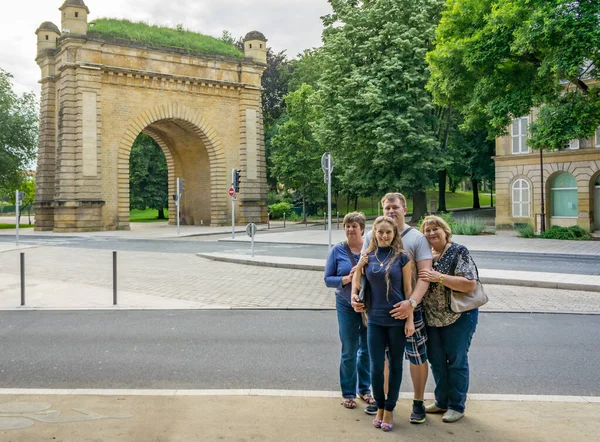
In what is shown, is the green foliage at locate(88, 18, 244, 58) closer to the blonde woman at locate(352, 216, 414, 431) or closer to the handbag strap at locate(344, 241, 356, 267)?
the handbag strap at locate(344, 241, 356, 267)

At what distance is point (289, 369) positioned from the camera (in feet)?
20.4

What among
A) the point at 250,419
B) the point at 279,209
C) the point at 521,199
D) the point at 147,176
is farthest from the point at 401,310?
the point at 147,176

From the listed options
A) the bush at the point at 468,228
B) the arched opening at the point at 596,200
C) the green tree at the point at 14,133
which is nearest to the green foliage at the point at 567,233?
the bush at the point at 468,228

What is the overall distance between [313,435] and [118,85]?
3854cm

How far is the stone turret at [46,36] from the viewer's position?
41.1 metres

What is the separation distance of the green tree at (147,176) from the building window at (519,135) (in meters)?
38.9

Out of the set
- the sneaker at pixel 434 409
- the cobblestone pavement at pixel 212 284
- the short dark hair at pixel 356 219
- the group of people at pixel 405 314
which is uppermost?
the short dark hair at pixel 356 219

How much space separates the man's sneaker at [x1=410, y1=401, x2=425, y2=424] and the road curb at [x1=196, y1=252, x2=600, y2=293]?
8.43m

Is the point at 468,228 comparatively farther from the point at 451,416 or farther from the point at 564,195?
the point at 451,416

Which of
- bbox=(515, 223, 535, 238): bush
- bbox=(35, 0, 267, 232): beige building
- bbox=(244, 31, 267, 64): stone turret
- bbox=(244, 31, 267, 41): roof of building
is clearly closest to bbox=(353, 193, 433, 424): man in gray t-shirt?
bbox=(515, 223, 535, 238): bush

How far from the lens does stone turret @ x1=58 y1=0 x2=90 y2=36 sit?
123ft

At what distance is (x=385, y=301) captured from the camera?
14.7 feet

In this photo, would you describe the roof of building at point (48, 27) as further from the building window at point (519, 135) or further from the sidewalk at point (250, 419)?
the sidewalk at point (250, 419)

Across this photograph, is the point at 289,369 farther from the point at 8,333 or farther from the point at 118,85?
the point at 118,85
